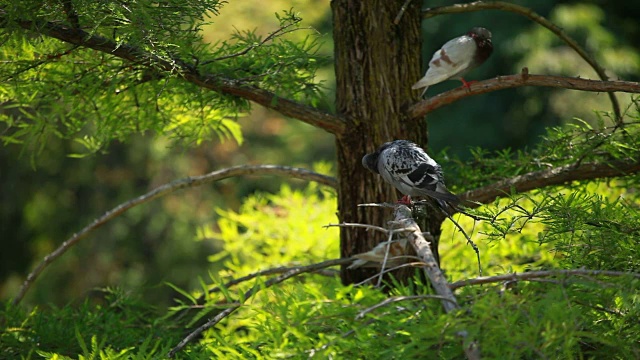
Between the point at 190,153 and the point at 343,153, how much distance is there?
5673mm

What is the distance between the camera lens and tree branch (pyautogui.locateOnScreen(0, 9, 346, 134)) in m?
1.41

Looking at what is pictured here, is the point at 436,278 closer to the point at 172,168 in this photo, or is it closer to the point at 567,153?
the point at 567,153

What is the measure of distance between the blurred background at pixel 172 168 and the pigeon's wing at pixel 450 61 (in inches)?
169

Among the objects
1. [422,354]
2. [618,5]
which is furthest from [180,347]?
[618,5]

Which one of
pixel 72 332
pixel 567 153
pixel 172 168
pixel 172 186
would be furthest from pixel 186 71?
pixel 172 168

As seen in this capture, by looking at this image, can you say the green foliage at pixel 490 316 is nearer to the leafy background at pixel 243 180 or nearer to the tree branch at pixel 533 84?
the tree branch at pixel 533 84

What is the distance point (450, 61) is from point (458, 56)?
39mm

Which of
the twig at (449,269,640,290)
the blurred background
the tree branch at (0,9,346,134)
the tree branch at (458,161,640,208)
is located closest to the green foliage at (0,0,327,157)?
the tree branch at (0,9,346,134)

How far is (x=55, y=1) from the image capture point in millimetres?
1357

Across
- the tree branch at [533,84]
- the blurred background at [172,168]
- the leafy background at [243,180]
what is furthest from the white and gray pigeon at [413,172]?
the blurred background at [172,168]

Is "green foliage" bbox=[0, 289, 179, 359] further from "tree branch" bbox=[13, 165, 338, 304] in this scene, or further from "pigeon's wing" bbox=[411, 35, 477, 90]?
"pigeon's wing" bbox=[411, 35, 477, 90]

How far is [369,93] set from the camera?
1809 millimetres

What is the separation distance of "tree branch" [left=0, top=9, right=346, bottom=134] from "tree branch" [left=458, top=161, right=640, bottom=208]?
369 mm

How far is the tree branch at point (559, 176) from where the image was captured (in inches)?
68.3
